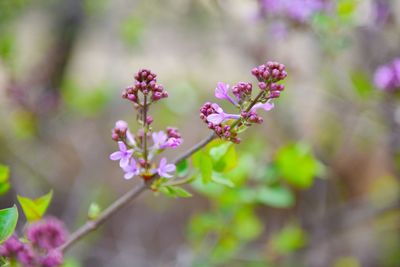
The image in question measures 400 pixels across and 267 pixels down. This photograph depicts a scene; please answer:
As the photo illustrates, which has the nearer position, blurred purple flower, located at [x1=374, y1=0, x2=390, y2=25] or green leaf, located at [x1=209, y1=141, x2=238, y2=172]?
green leaf, located at [x1=209, y1=141, x2=238, y2=172]

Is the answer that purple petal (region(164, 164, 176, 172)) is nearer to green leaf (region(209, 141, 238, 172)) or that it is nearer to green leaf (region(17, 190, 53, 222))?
green leaf (region(209, 141, 238, 172))

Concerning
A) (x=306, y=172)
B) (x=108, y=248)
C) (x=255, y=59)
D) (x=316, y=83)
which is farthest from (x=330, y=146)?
(x=306, y=172)

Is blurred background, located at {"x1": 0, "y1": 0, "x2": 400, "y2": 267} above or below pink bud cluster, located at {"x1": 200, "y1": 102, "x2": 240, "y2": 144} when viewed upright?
above

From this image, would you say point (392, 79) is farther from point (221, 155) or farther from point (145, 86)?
point (145, 86)

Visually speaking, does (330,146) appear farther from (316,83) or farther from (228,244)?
(228,244)

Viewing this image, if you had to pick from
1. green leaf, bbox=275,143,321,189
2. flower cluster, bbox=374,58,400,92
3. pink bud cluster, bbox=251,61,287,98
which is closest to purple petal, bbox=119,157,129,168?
pink bud cluster, bbox=251,61,287,98

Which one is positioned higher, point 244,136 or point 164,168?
point 244,136

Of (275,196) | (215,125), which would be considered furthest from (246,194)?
(215,125)
